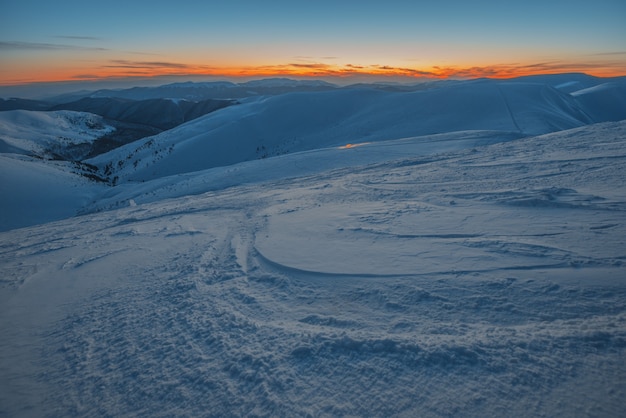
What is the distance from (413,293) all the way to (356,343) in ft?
2.87

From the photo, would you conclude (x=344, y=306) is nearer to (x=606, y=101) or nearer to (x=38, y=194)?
(x=38, y=194)

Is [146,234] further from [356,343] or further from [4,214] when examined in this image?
[4,214]

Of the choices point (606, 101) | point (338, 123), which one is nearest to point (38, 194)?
point (338, 123)

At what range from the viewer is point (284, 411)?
2203mm

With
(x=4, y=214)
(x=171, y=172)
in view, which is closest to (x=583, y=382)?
(x=4, y=214)

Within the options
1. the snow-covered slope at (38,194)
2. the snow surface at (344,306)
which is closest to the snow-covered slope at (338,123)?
the snow-covered slope at (38,194)

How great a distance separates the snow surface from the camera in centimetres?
229

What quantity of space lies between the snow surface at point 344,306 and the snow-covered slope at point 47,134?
3709cm

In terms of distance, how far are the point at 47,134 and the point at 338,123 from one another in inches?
1616

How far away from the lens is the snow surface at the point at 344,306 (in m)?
2.29

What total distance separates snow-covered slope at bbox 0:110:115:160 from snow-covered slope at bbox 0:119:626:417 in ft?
123

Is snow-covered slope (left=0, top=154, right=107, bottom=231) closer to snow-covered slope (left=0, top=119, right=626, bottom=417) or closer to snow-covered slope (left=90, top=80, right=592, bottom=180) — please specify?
snow-covered slope (left=90, top=80, right=592, bottom=180)

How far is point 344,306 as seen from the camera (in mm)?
3262

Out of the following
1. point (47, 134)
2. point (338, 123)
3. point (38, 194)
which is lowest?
point (38, 194)
